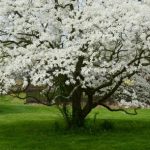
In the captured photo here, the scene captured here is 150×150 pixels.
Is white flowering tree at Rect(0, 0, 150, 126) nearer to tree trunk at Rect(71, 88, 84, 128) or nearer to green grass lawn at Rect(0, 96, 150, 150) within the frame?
tree trunk at Rect(71, 88, 84, 128)

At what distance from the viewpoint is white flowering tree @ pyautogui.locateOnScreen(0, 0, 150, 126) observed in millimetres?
24500

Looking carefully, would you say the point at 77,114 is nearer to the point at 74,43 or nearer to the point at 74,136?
the point at 74,136

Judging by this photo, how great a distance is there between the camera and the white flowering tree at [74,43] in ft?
80.4

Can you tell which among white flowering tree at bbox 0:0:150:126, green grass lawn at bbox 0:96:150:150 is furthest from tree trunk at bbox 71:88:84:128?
white flowering tree at bbox 0:0:150:126

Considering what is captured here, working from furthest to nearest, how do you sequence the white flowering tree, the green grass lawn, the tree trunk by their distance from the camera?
the tree trunk, the white flowering tree, the green grass lawn

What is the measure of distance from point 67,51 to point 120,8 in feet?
10.9

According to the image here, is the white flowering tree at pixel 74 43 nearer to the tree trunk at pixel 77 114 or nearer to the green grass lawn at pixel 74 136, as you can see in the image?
the tree trunk at pixel 77 114

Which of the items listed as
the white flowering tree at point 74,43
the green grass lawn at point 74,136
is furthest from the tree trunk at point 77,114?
the white flowering tree at point 74,43

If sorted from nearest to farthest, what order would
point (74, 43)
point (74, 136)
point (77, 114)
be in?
point (74, 43) < point (74, 136) < point (77, 114)

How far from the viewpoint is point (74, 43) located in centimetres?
Answer: 2531

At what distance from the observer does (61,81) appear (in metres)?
27.2

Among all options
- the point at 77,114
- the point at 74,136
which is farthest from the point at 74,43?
the point at 77,114

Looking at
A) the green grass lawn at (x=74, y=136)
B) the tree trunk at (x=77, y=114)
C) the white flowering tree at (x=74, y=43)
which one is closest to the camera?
the green grass lawn at (x=74, y=136)

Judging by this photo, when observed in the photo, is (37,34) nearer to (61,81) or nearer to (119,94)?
(61,81)
